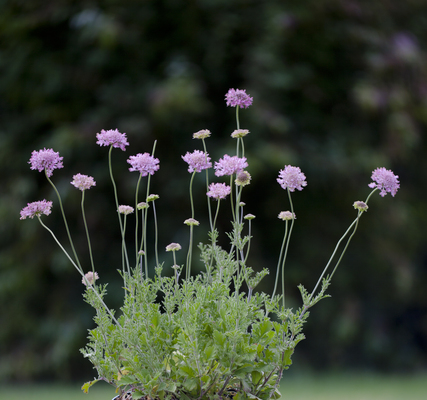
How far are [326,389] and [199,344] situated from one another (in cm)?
294

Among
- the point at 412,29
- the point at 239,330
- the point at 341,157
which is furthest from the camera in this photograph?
the point at 412,29

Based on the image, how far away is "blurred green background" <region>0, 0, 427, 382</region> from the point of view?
3.79m

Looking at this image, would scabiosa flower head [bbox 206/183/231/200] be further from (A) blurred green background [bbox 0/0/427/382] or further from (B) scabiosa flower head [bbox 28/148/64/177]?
(A) blurred green background [bbox 0/0/427/382]

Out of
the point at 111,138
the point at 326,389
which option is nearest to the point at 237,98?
the point at 111,138

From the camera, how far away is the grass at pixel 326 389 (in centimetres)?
320

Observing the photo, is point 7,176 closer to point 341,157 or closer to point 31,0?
point 31,0

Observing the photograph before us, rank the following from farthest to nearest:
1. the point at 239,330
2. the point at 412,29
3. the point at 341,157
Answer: the point at 412,29
the point at 341,157
the point at 239,330

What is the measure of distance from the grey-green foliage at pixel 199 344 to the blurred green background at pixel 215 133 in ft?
8.74

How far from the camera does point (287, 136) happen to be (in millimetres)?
3941

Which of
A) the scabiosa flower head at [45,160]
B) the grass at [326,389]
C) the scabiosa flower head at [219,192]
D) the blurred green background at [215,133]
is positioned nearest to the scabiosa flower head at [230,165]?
the scabiosa flower head at [219,192]

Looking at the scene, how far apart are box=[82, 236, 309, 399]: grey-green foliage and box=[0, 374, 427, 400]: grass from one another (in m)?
2.20

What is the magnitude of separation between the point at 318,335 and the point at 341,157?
159 centimetres

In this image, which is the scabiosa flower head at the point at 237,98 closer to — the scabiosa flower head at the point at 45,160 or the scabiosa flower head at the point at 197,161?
the scabiosa flower head at the point at 197,161

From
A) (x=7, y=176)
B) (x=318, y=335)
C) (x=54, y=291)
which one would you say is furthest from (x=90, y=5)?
(x=318, y=335)
